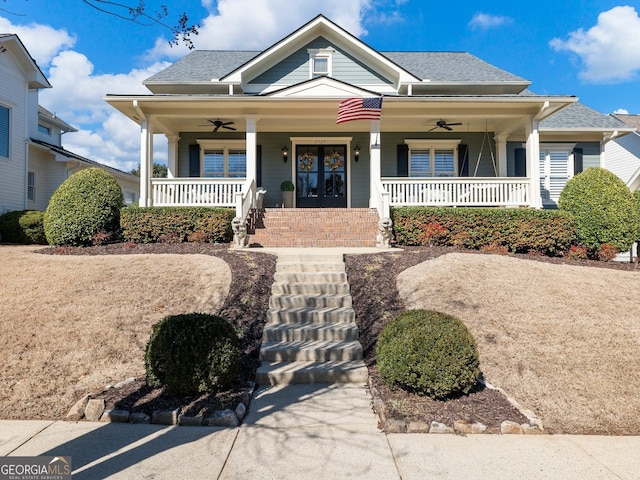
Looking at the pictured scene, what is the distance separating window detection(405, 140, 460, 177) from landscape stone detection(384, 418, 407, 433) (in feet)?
39.8

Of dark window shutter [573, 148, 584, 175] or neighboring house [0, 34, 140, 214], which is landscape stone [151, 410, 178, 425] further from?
dark window shutter [573, 148, 584, 175]

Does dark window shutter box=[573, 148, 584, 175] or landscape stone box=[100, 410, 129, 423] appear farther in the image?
dark window shutter box=[573, 148, 584, 175]

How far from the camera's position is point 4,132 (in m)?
14.7

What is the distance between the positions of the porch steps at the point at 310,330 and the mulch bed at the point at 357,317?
→ 0.15 meters

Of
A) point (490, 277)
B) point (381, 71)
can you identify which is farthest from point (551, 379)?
point (381, 71)

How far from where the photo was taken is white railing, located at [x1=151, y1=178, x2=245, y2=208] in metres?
11.6

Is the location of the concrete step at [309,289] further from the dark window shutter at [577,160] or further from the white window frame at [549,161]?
the dark window shutter at [577,160]

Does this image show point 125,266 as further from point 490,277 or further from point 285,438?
point 490,277

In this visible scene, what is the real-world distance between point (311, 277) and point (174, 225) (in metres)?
4.81

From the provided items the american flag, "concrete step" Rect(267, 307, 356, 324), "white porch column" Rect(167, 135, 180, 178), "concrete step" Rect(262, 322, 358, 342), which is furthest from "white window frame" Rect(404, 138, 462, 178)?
"concrete step" Rect(262, 322, 358, 342)

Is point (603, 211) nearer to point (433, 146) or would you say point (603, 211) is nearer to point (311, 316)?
point (433, 146)

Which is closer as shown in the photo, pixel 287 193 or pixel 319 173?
pixel 287 193

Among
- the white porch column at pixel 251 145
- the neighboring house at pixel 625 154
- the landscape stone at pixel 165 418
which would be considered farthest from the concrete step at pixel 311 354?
the neighboring house at pixel 625 154

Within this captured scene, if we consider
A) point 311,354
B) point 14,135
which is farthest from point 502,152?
point 14,135
